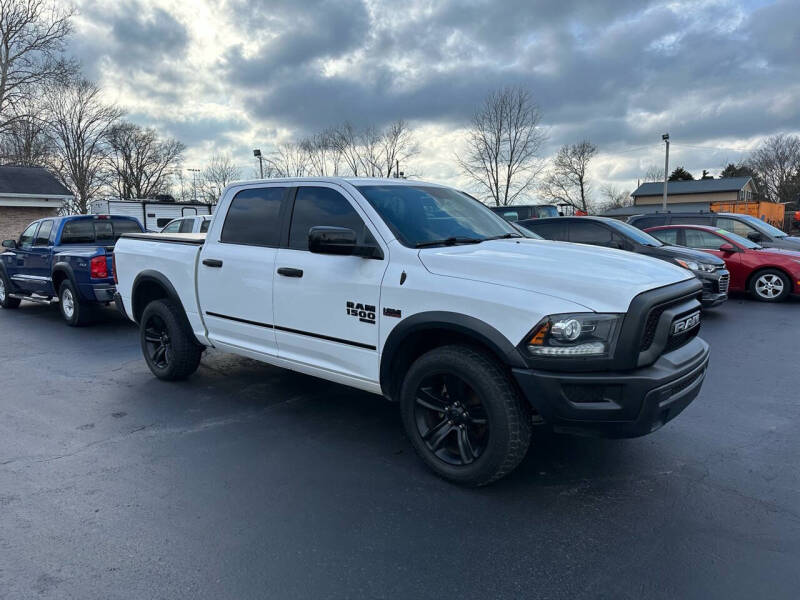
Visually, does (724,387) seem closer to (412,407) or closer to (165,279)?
(412,407)

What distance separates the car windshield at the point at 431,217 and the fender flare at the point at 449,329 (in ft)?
1.94

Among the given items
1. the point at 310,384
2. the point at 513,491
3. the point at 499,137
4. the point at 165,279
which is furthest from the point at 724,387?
the point at 499,137

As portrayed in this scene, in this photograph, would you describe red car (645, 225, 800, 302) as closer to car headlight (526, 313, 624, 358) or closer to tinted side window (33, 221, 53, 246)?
car headlight (526, 313, 624, 358)

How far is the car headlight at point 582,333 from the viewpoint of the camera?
9.43 ft

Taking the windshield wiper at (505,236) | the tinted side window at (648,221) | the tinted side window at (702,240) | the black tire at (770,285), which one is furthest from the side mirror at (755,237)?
the windshield wiper at (505,236)

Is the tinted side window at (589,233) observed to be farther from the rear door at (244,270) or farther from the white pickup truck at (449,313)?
the rear door at (244,270)

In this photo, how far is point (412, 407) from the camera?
139 inches

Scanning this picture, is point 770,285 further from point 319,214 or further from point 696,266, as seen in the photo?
point 319,214

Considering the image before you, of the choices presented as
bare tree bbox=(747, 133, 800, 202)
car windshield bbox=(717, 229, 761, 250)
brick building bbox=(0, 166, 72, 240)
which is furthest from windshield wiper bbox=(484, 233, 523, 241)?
bare tree bbox=(747, 133, 800, 202)

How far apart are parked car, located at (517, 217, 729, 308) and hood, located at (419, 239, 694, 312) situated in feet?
19.7

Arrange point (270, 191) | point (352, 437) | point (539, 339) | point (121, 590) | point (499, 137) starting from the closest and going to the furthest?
point (121, 590)
point (539, 339)
point (352, 437)
point (270, 191)
point (499, 137)

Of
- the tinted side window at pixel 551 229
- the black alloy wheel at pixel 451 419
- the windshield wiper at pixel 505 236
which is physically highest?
the tinted side window at pixel 551 229

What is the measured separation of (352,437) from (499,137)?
34.0 m

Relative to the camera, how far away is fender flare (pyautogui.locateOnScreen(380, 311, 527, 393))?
9.95 ft
